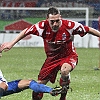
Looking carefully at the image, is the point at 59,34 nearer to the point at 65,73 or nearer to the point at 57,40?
the point at 57,40

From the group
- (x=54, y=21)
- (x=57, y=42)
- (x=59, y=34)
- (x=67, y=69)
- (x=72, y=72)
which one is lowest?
(x=72, y=72)

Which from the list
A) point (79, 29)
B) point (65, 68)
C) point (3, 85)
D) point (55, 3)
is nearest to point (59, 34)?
point (79, 29)

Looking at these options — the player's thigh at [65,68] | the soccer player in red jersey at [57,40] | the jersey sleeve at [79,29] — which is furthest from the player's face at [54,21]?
the player's thigh at [65,68]

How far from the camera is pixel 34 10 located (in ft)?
101

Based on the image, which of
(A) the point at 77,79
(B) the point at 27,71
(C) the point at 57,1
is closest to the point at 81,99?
(A) the point at 77,79

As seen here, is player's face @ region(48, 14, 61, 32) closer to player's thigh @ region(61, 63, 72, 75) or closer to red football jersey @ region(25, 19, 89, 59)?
red football jersey @ region(25, 19, 89, 59)

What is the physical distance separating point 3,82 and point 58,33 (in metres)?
1.33

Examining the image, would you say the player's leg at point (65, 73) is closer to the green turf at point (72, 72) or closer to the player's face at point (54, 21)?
the player's face at point (54, 21)

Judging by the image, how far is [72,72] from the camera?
16.1m

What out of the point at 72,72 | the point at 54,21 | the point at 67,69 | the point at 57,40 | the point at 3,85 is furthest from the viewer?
the point at 72,72

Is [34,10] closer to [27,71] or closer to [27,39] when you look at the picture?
[27,39]

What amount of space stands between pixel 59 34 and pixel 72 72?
6.89 meters

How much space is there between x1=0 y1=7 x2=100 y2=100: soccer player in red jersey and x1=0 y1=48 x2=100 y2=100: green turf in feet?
4.24

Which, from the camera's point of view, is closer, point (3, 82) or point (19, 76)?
point (3, 82)
